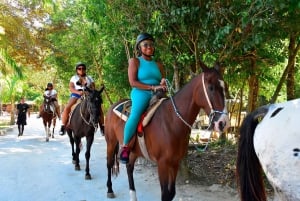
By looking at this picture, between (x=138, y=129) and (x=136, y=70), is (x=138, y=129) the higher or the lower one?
the lower one

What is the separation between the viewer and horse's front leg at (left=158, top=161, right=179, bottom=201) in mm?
4684

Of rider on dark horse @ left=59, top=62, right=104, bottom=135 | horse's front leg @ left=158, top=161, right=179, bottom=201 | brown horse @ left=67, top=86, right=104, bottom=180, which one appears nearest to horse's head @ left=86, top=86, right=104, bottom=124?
brown horse @ left=67, top=86, right=104, bottom=180

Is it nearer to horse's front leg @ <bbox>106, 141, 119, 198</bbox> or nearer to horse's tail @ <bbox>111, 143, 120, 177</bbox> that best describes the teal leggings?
horse's front leg @ <bbox>106, 141, 119, 198</bbox>

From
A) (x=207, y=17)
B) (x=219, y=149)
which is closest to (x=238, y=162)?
(x=207, y=17)

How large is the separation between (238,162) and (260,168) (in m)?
0.19

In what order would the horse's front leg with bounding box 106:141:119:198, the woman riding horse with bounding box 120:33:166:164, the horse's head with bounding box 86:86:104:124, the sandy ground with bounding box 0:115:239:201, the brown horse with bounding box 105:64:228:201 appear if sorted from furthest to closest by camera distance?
the horse's head with bounding box 86:86:104:124, the horse's front leg with bounding box 106:141:119:198, the sandy ground with bounding box 0:115:239:201, the woman riding horse with bounding box 120:33:166:164, the brown horse with bounding box 105:64:228:201

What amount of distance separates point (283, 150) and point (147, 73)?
2.88 metres

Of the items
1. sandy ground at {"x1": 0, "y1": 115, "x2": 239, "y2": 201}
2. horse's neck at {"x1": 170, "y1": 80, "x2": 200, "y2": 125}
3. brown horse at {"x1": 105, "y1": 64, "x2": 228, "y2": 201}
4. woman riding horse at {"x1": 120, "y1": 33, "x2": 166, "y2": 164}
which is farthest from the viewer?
sandy ground at {"x1": 0, "y1": 115, "x2": 239, "y2": 201}

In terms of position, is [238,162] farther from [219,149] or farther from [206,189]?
[219,149]

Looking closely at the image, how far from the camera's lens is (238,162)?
307cm

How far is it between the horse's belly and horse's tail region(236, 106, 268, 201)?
0.69 ft


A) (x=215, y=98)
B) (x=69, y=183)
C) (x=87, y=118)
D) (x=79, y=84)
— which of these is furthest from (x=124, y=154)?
(x=79, y=84)

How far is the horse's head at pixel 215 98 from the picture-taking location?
4.07 m

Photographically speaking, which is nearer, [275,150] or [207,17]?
[275,150]
